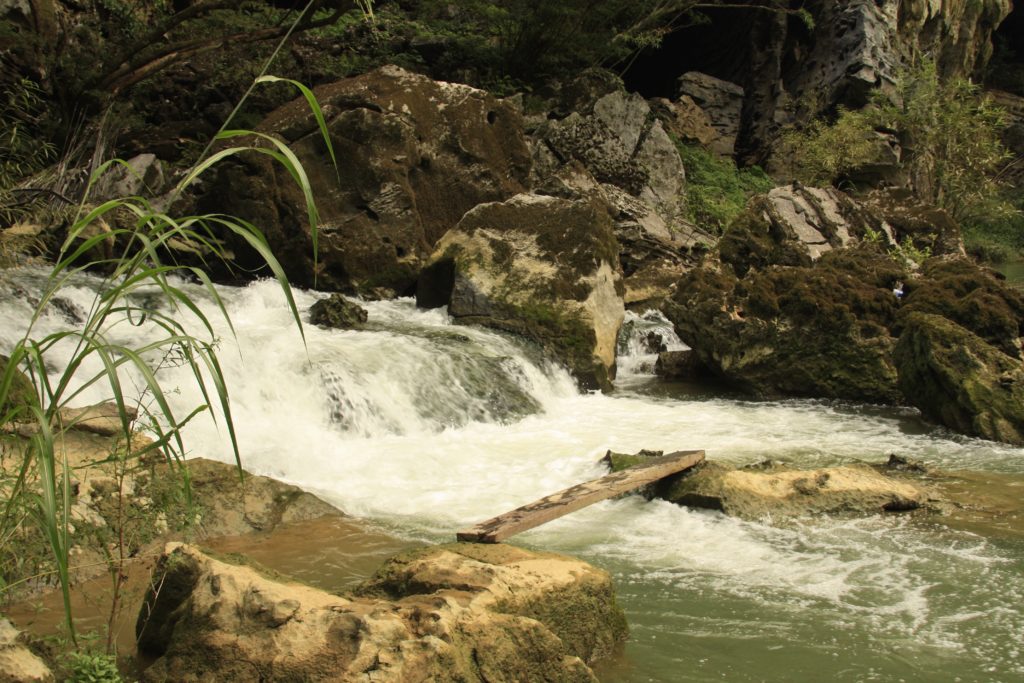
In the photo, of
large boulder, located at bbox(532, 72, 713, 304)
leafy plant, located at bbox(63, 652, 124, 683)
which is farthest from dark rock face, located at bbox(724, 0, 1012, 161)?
leafy plant, located at bbox(63, 652, 124, 683)

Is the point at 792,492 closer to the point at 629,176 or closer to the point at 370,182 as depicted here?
the point at 370,182

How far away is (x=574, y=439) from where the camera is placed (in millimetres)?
7633

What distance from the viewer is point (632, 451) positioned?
280 inches

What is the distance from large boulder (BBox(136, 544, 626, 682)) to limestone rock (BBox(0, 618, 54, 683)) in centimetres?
43

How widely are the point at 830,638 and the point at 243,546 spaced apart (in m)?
2.89

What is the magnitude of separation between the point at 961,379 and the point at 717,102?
52.2ft

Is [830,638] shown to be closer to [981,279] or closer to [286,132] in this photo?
[981,279]

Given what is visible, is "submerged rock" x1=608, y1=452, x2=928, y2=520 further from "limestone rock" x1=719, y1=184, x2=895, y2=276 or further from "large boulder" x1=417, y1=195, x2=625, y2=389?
"limestone rock" x1=719, y1=184, x2=895, y2=276

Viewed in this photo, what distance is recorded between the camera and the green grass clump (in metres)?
17.8

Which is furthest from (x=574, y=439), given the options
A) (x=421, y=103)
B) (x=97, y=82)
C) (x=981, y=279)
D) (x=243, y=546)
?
(x=97, y=82)

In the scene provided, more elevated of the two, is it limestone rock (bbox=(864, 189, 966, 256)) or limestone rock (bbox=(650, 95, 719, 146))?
limestone rock (bbox=(650, 95, 719, 146))

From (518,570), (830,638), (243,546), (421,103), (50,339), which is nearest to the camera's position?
(50,339)

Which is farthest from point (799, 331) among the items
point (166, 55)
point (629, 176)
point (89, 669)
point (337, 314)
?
point (166, 55)

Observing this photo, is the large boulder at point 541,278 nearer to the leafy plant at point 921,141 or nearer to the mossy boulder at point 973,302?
the mossy boulder at point 973,302
